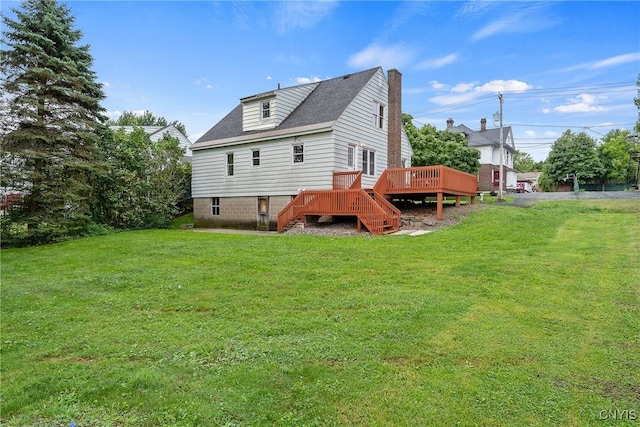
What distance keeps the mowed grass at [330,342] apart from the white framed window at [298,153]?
854 cm

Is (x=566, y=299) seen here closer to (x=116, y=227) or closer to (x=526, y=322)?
(x=526, y=322)

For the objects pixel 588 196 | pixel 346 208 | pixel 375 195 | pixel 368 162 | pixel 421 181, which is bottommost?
pixel 346 208

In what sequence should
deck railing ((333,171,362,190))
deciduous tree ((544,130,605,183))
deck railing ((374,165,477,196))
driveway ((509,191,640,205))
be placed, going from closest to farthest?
deck railing ((374,165,477,196)) → deck railing ((333,171,362,190)) → driveway ((509,191,640,205)) → deciduous tree ((544,130,605,183))

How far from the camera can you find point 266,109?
58.1ft

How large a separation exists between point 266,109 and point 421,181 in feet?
27.9

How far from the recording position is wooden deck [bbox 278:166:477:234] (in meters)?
13.0

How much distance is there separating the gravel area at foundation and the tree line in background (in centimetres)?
905

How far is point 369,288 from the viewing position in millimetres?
5973

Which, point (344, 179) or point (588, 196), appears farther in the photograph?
point (588, 196)

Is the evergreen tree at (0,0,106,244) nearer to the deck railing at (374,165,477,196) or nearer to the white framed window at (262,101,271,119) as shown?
the white framed window at (262,101,271,119)

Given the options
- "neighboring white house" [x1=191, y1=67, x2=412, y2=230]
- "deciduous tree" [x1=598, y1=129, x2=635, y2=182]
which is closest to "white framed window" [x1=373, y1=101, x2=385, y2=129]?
"neighboring white house" [x1=191, y1=67, x2=412, y2=230]

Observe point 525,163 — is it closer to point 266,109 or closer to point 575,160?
point 575,160

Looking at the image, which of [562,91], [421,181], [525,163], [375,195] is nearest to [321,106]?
[375,195]

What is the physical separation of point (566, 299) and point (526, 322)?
1.35m
